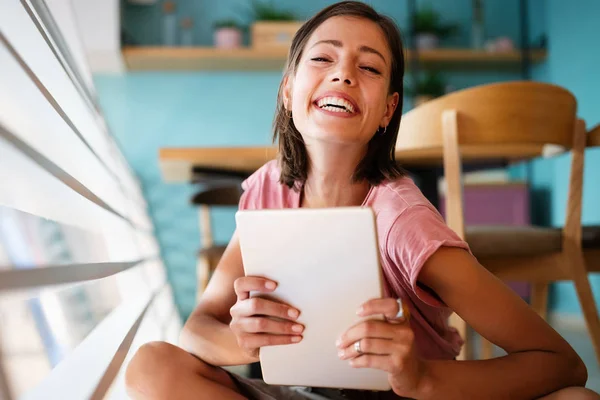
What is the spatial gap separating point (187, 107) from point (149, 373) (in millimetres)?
3043

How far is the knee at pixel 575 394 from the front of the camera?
0.68 meters

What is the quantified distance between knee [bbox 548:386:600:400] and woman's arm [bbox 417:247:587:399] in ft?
0.05

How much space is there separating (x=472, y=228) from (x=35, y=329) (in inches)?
42.8

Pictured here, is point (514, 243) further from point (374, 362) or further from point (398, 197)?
point (374, 362)

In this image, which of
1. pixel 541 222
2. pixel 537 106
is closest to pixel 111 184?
pixel 537 106

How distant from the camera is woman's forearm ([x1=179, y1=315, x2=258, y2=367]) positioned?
83 centimetres

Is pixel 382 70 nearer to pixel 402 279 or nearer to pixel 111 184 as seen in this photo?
pixel 402 279

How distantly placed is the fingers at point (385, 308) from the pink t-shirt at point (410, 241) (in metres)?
0.09

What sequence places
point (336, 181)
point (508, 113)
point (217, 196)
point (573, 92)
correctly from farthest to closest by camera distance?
point (573, 92) → point (217, 196) → point (508, 113) → point (336, 181)

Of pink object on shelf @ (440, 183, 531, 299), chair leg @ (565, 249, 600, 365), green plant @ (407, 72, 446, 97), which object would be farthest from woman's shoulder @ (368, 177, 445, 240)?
green plant @ (407, 72, 446, 97)

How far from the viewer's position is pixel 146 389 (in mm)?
798

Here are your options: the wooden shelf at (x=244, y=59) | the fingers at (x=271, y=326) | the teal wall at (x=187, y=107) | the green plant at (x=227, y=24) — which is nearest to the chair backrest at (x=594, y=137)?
the fingers at (x=271, y=326)

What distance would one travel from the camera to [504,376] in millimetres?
725

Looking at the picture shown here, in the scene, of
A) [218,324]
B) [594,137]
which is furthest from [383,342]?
[594,137]
